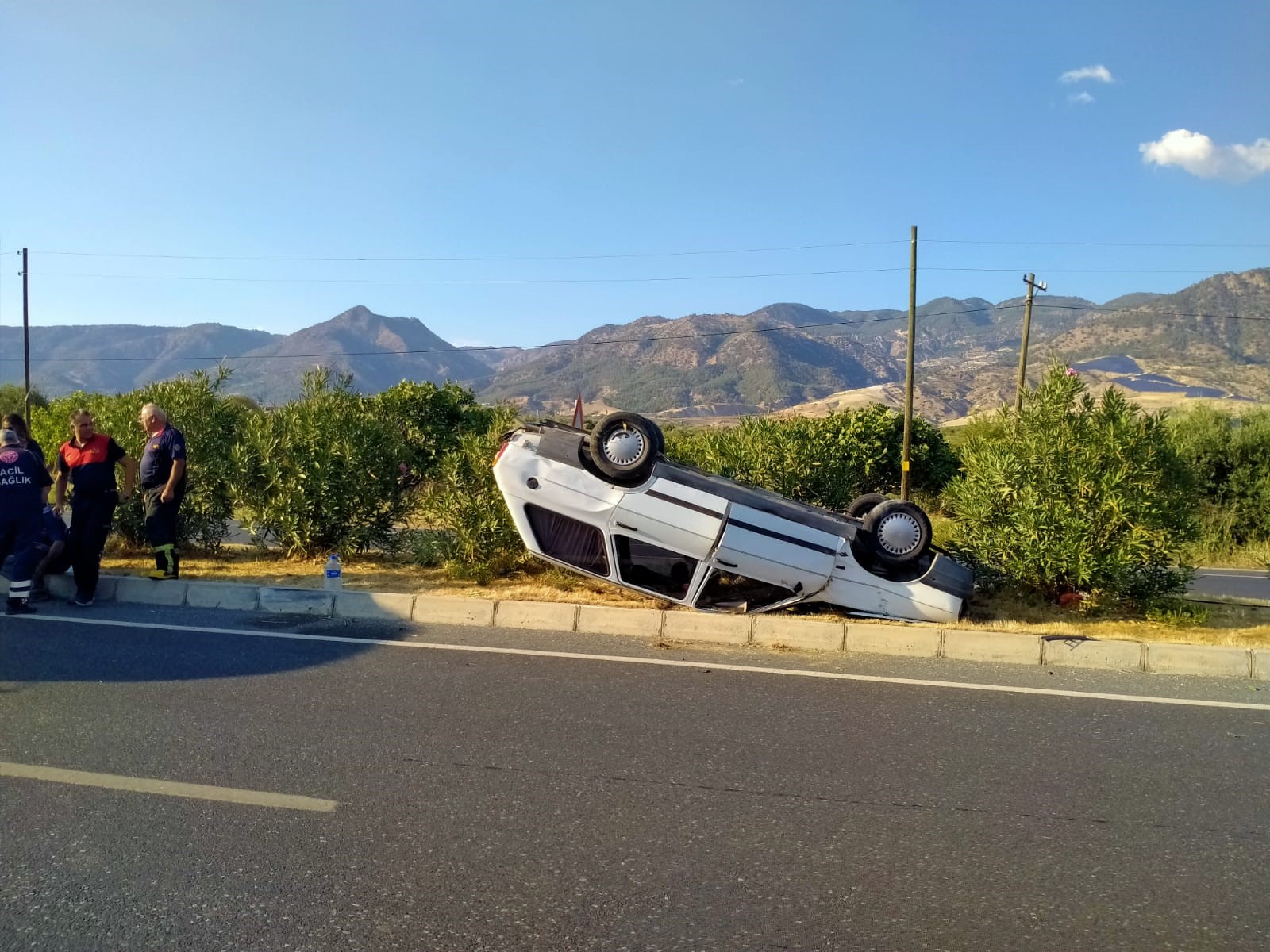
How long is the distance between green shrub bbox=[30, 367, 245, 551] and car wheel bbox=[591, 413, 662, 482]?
16.7 feet

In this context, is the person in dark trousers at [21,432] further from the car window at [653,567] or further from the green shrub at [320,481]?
the car window at [653,567]

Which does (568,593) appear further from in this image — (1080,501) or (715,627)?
(1080,501)

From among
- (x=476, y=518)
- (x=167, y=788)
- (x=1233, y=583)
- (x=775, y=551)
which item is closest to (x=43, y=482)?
(x=476, y=518)

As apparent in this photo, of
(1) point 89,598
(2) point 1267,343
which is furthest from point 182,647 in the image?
(2) point 1267,343

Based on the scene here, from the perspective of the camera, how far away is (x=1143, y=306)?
131m

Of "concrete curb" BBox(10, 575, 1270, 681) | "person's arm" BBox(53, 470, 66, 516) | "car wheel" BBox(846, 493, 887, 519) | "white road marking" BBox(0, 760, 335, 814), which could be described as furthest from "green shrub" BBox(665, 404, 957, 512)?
"white road marking" BBox(0, 760, 335, 814)

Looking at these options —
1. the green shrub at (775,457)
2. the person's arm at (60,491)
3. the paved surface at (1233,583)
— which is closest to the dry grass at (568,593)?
the person's arm at (60,491)

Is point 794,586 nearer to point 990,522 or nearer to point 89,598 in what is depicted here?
point 990,522

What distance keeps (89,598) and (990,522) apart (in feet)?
28.1

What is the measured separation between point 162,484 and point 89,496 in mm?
768

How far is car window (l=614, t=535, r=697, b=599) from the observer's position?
26.1ft

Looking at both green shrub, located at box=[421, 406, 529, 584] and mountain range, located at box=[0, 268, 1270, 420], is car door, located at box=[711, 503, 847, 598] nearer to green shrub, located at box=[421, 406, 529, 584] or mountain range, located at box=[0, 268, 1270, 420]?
green shrub, located at box=[421, 406, 529, 584]

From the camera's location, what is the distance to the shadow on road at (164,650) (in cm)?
616

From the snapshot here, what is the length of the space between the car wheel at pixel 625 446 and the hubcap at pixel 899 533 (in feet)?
6.87
